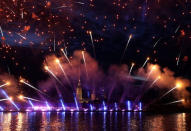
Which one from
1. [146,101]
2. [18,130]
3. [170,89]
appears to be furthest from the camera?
[146,101]

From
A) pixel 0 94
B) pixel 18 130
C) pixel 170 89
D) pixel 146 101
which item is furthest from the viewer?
pixel 146 101

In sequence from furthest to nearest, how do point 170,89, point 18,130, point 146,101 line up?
point 146,101 < point 170,89 < point 18,130

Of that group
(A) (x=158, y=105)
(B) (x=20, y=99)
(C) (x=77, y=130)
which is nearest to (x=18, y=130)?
(C) (x=77, y=130)

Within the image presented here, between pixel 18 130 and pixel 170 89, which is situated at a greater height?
pixel 170 89

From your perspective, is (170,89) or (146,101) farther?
(146,101)

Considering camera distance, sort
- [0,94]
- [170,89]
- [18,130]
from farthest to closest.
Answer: [0,94] < [170,89] < [18,130]

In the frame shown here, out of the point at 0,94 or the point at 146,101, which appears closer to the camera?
the point at 0,94

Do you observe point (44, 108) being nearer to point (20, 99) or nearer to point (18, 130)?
point (20, 99)

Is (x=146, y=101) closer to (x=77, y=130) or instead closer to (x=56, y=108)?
(x=56, y=108)

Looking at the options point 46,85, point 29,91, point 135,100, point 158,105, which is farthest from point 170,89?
point 29,91
